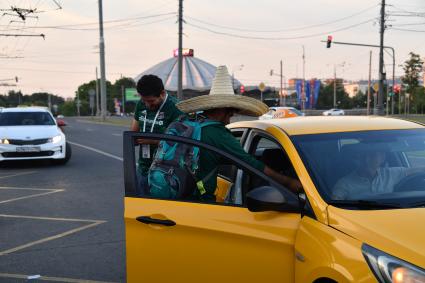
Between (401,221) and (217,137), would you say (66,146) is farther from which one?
(401,221)

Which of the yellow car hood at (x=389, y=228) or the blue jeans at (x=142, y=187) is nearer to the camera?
the yellow car hood at (x=389, y=228)

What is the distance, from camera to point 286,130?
3.45m

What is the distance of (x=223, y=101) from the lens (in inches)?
143

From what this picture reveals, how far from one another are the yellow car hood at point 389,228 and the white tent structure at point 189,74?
93702mm

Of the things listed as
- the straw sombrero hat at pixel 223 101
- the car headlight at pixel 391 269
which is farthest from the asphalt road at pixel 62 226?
the car headlight at pixel 391 269

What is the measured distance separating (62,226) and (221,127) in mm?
4165

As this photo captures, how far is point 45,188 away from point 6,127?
4257 millimetres

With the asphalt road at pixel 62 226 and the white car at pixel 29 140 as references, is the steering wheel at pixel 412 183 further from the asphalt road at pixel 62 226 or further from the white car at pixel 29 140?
the white car at pixel 29 140

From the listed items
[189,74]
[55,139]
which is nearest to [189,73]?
[189,74]

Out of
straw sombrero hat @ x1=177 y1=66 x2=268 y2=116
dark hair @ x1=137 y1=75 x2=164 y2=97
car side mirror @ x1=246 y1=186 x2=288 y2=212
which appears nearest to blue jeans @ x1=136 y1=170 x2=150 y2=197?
straw sombrero hat @ x1=177 y1=66 x2=268 y2=116

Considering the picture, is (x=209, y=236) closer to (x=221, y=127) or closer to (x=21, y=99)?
(x=221, y=127)

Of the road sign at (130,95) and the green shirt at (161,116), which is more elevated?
the road sign at (130,95)

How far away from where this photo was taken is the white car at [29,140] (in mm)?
12914

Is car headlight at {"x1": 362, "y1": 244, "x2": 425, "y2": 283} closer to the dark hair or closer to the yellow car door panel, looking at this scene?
the yellow car door panel
